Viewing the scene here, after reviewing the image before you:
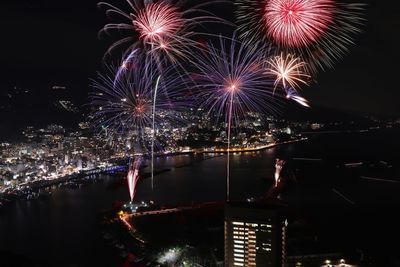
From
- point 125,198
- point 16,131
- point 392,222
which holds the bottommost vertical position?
point 392,222

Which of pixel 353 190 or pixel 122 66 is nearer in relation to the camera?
pixel 122 66

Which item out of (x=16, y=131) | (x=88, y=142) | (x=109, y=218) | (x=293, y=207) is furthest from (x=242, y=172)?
(x=16, y=131)

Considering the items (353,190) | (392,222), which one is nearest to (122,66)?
(392,222)

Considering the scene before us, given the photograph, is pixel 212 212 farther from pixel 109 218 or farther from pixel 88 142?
pixel 88 142

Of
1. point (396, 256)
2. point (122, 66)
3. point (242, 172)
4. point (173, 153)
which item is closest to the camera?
point (122, 66)

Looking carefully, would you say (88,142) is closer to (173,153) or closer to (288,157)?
(173,153)

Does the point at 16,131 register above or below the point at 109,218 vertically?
above

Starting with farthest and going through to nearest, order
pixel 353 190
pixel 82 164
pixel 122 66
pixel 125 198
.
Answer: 1. pixel 82 164
2. pixel 353 190
3. pixel 125 198
4. pixel 122 66
